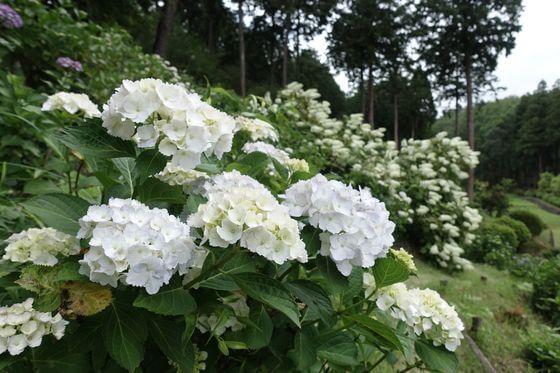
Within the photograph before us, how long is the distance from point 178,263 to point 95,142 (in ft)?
1.17

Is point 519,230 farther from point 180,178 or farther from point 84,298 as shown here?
point 84,298

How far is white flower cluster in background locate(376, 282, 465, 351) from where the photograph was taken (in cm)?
113

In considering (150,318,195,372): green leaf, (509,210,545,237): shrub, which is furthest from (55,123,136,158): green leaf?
(509,210,545,237): shrub

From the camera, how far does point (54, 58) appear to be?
3.83 metres

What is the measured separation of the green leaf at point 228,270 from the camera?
0.80 metres

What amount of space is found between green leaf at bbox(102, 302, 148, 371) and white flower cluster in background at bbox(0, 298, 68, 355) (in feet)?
0.40

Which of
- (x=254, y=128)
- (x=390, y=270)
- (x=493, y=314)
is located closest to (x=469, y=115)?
(x=493, y=314)

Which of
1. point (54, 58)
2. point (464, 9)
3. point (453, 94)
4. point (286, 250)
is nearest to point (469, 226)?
point (54, 58)

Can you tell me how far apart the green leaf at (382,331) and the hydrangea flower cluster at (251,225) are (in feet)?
0.85

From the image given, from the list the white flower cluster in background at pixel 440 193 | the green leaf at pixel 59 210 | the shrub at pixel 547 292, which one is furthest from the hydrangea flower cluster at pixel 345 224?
the white flower cluster in background at pixel 440 193

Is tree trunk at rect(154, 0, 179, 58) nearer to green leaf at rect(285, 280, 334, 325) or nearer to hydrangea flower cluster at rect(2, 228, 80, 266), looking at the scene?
hydrangea flower cluster at rect(2, 228, 80, 266)

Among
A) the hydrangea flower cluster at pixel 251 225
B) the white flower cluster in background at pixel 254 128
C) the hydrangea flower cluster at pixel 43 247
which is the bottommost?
the hydrangea flower cluster at pixel 43 247

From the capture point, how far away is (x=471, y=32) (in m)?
19.2

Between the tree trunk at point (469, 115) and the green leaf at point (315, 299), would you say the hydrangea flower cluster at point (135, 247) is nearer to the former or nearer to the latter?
the green leaf at point (315, 299)
